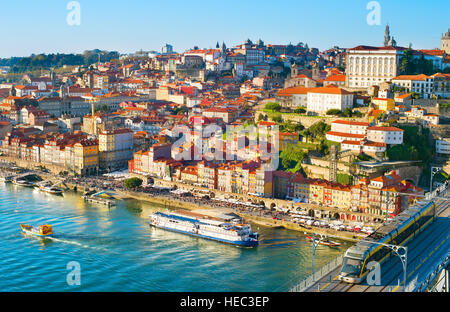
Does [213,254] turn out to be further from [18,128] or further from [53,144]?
[18,128]

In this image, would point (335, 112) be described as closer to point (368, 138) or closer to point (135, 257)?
point (368, 138)

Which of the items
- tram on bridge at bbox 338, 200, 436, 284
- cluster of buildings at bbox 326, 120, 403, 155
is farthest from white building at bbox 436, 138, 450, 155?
tram on bridge at bbox 338, 200, 436, 284

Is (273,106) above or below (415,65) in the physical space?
below

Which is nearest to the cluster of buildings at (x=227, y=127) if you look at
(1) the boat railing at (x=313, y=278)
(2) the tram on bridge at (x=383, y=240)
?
(2) the tram on bridge at (x=383, y=240)

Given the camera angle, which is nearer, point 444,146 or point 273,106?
point 444,146

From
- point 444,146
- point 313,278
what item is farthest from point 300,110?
point 313,278

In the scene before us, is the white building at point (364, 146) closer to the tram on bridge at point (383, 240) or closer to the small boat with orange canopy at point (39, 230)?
the tram on bridge at point (383, 240)

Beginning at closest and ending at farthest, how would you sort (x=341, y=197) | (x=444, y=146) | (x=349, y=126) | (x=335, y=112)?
1. (x=341, y=197)
2. (x=444, y=146)
3. (x=349, y=126)
4. (x=335, y=112)
